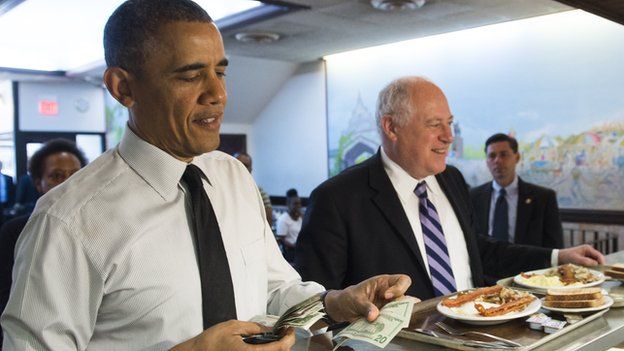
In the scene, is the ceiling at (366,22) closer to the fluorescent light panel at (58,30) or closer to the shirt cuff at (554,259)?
the fluorescent light panel at (58,30)

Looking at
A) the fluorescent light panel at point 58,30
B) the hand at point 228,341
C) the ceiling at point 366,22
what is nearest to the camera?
the hand at point 228,341

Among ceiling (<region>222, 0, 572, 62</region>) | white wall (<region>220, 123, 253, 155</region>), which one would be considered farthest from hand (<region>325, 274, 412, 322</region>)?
white wall (<region>220, 123, 253, 155</region>)

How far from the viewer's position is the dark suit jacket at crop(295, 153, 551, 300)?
2506 mm

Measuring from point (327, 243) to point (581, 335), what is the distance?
1160 millimetres

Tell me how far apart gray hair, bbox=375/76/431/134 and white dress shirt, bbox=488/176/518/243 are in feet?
9.04

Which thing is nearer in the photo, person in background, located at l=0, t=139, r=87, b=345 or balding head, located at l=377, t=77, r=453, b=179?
balding head, located at l=377, t=77, r=453, b=179

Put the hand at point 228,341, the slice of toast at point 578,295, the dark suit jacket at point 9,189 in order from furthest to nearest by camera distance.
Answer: the dark suit jacket at point 9,189 → the slice of toast at point 578,295 → the hand at point 228,341

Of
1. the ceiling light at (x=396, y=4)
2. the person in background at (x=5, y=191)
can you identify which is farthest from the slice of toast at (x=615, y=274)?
the person in background at (x=5, y=191)

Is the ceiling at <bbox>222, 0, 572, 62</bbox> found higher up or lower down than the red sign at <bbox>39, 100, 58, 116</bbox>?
higher up

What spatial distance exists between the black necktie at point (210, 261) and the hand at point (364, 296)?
29 cm

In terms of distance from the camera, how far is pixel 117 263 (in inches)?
51.5

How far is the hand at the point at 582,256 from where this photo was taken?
267 cm

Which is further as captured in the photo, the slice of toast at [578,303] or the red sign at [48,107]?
the red sign at [48,107]

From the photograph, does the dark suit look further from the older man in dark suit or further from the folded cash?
the folded cash
